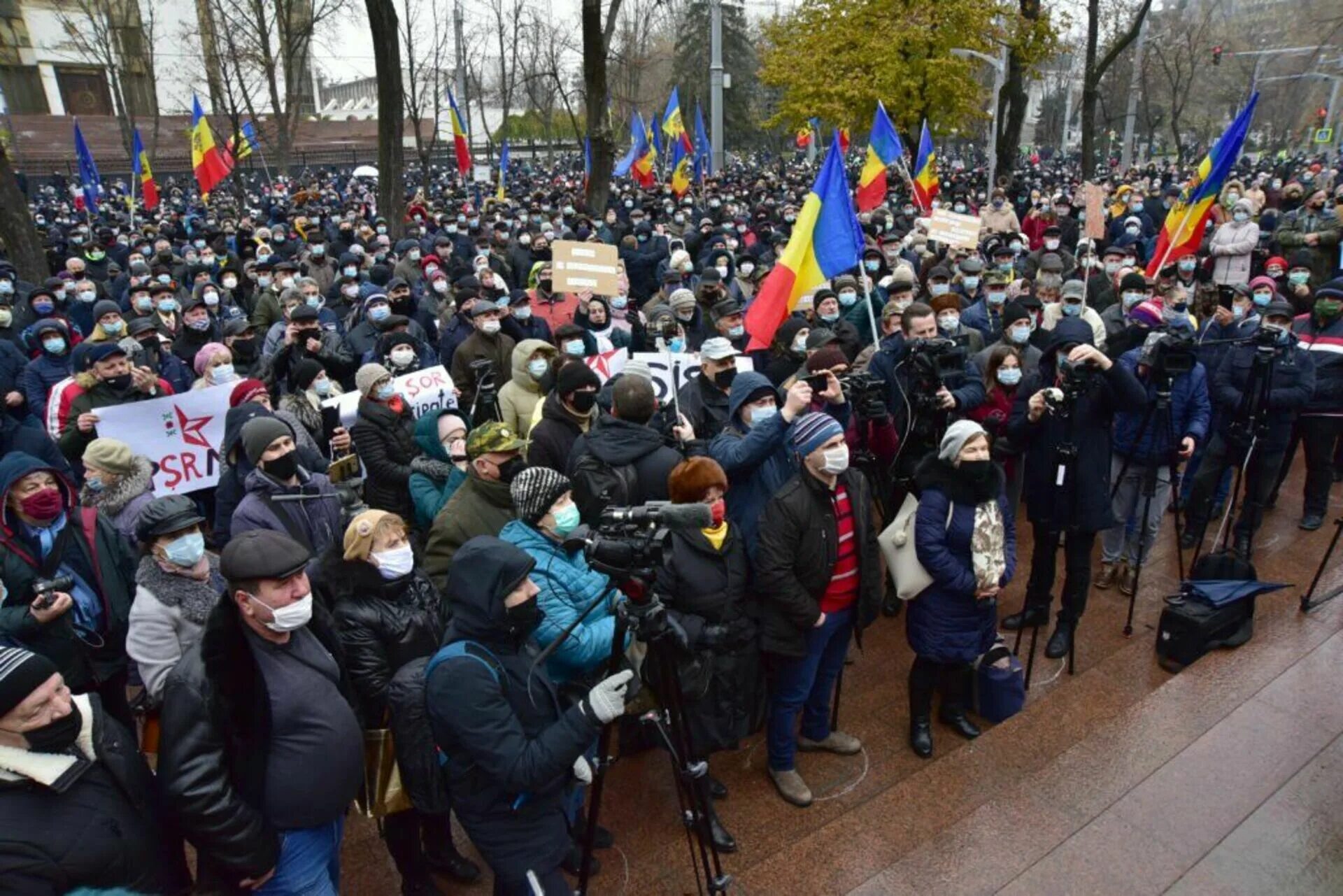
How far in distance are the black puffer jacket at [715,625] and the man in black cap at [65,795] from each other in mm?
2030

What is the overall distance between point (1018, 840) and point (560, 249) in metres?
6.46

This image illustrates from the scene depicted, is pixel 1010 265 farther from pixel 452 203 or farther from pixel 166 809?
pixel 452 203

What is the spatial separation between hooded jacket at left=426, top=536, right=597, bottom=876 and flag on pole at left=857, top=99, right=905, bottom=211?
1104 cm

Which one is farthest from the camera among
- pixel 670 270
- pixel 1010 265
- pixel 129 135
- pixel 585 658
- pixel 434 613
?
pixel 129 135

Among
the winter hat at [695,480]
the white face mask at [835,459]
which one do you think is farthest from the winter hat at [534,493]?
the white face mask at [835,459]

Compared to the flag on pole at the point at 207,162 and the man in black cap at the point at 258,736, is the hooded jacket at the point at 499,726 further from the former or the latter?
the flag on pole at the point at 207,162

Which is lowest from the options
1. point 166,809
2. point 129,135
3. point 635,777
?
point 635,777

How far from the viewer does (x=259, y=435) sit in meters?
4.49

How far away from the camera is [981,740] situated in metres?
4.61

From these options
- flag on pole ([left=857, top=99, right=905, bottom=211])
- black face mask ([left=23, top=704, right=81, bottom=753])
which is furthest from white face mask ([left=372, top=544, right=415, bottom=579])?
flag on pole ([left=857, top=99, right=905, bottom=211])

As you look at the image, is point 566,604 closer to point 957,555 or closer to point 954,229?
point 957,555

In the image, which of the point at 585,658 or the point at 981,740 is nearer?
the point at 585,658

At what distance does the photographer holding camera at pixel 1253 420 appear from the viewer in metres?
6.49

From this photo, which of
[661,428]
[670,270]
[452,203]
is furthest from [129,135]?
[661,428]
